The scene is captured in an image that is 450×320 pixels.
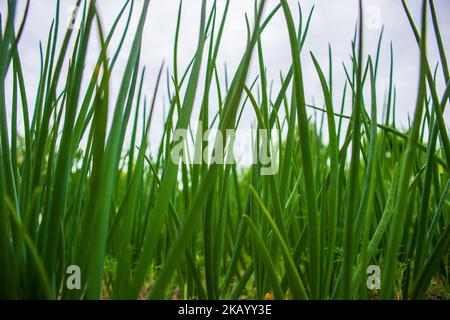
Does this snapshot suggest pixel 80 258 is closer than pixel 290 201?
Yes

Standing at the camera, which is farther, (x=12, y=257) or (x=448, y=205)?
(x=448, y=205)

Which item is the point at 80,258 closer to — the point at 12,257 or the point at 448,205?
the point at 12,257

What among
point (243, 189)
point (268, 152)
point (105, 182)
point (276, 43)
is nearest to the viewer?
point (105, 182)

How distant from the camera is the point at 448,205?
2.53ft

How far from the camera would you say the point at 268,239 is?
1.93 ft

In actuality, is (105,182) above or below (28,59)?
below

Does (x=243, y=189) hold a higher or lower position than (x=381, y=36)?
lower

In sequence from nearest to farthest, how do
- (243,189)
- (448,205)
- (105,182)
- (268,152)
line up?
(105,182), (268,152), (448,205), (243,189)

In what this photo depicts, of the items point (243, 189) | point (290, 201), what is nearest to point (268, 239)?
point (290, 201)
